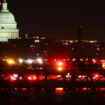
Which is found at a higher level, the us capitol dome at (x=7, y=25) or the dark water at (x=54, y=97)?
the us capitol dome at (x=7, y=25)

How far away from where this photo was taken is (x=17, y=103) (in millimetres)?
20922

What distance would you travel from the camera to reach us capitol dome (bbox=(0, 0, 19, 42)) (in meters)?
161

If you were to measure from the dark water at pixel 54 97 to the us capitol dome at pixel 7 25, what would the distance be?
135 m

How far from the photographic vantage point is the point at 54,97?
76.1ft

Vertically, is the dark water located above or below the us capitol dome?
below

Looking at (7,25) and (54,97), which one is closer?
(54,97)

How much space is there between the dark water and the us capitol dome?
13492 cm

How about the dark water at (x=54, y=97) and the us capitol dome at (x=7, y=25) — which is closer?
the dark water at (x=54, y=97)

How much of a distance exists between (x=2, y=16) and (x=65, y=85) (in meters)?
136

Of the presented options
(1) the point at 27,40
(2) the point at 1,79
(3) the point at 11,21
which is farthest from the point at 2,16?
(2) the point at 1,79

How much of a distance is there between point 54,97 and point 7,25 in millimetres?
139144

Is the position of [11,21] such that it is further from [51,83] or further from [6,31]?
[51,83]

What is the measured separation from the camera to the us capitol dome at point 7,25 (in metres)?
161

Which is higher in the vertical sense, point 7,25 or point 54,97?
point 7,25
